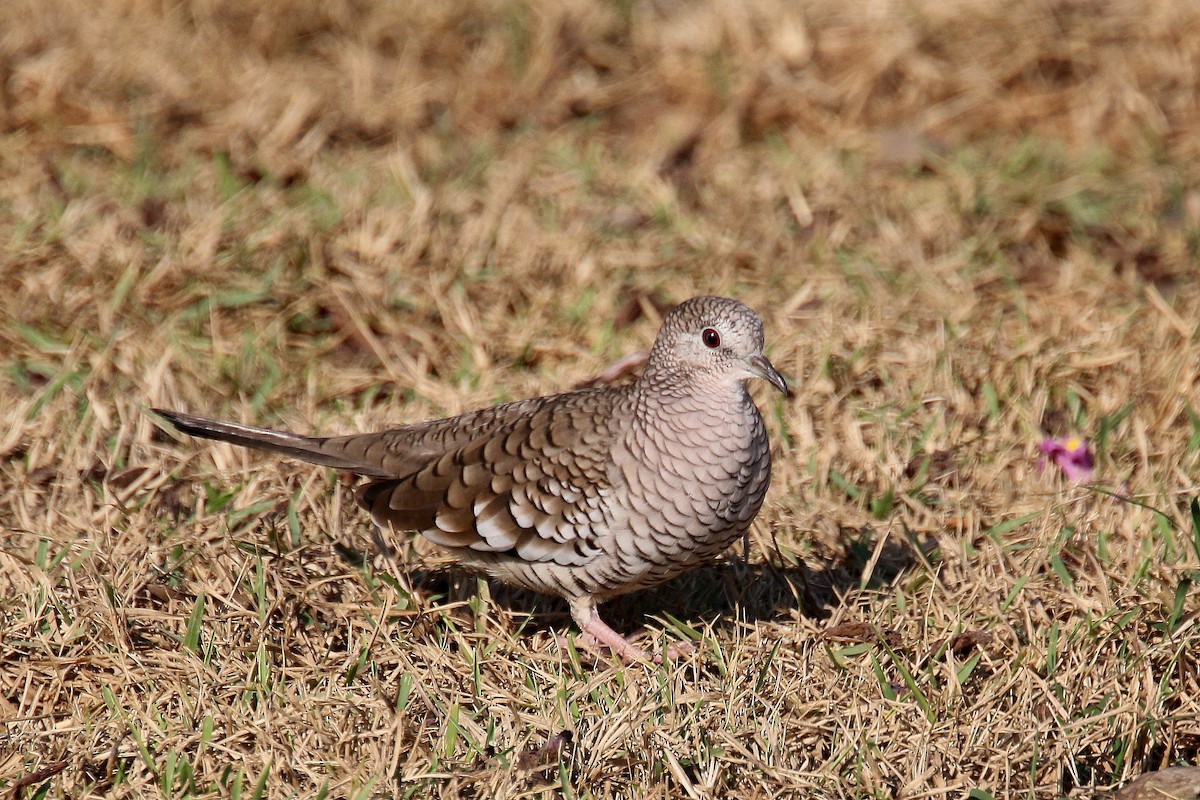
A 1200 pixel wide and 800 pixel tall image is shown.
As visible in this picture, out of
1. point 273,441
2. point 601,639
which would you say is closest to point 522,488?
point 601,639

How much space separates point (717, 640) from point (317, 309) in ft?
7.36

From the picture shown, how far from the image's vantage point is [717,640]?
144 inches

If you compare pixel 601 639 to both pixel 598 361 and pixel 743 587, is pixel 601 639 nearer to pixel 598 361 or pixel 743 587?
pixel 743 587

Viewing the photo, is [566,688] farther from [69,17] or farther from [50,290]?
[69,17]

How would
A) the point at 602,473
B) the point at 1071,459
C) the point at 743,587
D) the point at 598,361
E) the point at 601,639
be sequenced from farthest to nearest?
the point at 598,361 < the point at 1071,459 < the point at 743,587 < the point at 601,639 < the point at 602,473

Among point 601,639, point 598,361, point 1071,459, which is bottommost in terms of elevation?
point 601,639

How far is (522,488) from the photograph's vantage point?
3561 mm

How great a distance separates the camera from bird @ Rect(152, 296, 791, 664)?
340 cm

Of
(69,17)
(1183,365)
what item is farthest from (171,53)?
(1183,365)

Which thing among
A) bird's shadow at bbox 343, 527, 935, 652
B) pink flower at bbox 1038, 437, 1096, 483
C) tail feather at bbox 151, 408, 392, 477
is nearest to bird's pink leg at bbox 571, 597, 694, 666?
bird's shadow at bbox 343, 527, 935, 652

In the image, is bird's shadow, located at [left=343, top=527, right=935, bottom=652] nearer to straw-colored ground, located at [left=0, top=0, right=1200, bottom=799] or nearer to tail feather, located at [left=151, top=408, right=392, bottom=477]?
straw-colored ground, located at [left=0, top=0, right=1200, bottom=799]

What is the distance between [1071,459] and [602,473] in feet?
5.48

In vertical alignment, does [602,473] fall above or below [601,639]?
above

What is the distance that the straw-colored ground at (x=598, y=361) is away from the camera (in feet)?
10.6
